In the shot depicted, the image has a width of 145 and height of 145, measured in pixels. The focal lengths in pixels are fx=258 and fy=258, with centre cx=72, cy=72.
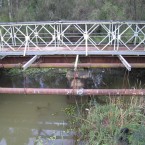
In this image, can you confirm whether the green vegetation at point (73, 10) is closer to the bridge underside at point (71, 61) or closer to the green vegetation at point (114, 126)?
the bridge underside at point (71, 61)

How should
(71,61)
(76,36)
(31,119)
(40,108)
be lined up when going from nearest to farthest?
(31,119) → (40,108) → (71,61) → (76,36)

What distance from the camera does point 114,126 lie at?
Result: 5.78 m

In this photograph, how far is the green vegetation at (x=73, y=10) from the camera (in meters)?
16.0

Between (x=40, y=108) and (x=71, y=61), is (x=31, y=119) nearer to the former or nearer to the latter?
(x=40, y=108)

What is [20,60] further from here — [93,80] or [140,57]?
[140,57]

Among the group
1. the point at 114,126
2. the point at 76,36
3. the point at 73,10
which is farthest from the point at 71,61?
the point at 73,10

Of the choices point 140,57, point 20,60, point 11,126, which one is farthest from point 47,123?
point 140,57

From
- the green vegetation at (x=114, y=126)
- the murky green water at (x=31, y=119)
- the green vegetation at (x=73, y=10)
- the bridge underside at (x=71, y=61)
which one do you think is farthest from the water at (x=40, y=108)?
the green vegetation at (x=73, y=10)

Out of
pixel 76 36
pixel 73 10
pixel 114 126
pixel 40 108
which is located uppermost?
pixel 73 10

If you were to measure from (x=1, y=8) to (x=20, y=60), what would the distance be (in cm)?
1104

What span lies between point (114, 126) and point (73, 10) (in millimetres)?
12874

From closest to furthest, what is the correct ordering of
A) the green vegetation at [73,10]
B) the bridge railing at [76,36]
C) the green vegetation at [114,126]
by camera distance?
the green vegetation at [114,126] < the bridge railing at [76,36] < the green vegetation at [73,10]

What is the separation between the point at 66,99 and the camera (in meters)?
9.30

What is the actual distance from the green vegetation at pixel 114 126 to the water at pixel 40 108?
1.91 ft
